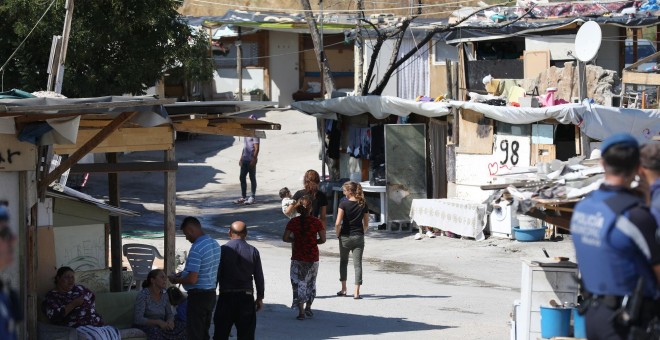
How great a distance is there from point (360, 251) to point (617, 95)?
28.9 feet

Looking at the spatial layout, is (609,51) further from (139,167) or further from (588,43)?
(139,167)

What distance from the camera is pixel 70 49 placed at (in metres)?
19.8

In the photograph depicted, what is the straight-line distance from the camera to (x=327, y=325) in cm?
1273

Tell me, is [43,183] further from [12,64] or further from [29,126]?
[12,64]

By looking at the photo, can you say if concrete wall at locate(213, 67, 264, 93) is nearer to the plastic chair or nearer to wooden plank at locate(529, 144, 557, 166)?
wooden plank at locate(529, 144, 557, 166)

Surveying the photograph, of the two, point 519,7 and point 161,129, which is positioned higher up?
point 519,7

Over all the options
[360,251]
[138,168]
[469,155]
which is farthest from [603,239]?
[469,155]

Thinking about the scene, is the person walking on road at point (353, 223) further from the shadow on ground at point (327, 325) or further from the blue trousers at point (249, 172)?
the blue trousers at point (249, 172)

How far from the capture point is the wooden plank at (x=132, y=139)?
12.5 meters

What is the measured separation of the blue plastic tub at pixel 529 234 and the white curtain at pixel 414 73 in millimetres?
11968

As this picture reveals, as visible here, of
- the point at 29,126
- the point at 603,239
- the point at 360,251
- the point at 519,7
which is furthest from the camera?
the point at 519,7

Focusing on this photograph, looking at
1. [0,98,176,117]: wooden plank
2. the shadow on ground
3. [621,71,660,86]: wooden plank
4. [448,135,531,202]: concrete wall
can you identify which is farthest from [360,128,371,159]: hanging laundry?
[0,98,176,117]: wooden plank

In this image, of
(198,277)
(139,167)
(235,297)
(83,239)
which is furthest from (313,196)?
(198,277)

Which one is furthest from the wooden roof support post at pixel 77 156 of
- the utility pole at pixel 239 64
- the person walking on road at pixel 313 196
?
the utility pole at pixel 239 64
